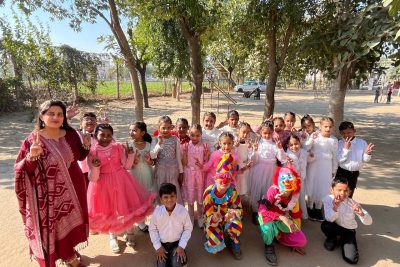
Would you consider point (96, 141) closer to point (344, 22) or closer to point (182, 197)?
point (182, 197)

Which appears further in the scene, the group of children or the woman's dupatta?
the group of children

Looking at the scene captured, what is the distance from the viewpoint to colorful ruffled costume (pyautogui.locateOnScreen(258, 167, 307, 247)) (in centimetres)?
331

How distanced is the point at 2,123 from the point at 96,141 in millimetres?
10569

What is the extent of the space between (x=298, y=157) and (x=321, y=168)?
0.46 meters

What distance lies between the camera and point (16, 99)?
46.8 ft

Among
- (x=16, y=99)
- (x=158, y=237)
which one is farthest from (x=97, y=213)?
(x=16, y=99)

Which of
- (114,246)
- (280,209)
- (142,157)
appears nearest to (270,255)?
(280,209)

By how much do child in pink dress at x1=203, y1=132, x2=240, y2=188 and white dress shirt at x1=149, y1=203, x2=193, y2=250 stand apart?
32.0 inches

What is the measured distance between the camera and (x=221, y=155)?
3.71 m

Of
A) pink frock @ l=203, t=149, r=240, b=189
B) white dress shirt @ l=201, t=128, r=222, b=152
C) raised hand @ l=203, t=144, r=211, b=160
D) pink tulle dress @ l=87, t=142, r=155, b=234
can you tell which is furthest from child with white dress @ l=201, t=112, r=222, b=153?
pink tulle dress @ l=87, t=142, r=155, b=234

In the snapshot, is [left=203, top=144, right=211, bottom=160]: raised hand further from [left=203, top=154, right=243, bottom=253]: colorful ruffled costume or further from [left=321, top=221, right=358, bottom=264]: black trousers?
[left=321, top=221, right=358, bottom=264]: black trousers

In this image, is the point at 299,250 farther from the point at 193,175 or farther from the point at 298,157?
the point at 193,175

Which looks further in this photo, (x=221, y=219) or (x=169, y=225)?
(x=221, y=219)

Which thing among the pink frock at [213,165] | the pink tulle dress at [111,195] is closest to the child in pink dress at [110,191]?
the pink tulle dress at [111,195]
